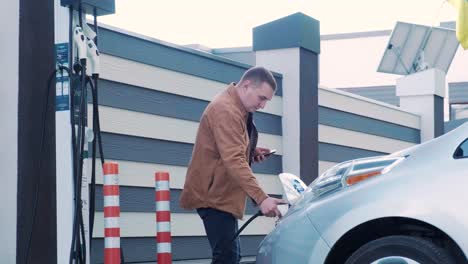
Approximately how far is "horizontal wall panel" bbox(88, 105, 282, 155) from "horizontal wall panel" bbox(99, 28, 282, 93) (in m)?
0.48

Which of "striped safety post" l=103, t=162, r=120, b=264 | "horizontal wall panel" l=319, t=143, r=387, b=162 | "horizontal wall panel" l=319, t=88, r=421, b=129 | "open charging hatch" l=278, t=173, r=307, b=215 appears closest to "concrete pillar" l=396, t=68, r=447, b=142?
"horizontal wall panel" l=319, t=88, r=421, b=129

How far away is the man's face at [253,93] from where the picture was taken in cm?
588

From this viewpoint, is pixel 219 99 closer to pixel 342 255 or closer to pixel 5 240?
pixel 342 255

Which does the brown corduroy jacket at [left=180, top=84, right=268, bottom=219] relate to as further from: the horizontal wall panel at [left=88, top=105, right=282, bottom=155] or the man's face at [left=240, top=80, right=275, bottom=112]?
the horizontal wall panel at [left=88, top=105, right=282, bottom=155]

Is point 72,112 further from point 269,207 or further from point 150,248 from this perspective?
point 150,248

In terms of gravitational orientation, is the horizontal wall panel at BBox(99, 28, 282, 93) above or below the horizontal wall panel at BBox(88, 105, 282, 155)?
above

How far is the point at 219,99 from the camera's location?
231 inches

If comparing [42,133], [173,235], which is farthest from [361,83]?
[42,133]

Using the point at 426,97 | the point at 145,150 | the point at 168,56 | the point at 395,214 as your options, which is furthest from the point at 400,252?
the point at 426,97

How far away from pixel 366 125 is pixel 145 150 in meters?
5.38

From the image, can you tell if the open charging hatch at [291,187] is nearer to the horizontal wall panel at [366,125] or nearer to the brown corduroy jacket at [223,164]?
the brown corduroy jacket at [223,164]

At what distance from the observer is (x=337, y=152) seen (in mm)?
11594

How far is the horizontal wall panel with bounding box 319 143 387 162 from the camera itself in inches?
440

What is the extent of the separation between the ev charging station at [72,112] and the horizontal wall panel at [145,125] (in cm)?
130
